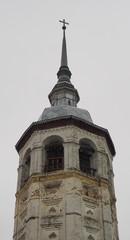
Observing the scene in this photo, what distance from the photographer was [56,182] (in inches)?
910

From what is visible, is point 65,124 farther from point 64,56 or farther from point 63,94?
point 64,56

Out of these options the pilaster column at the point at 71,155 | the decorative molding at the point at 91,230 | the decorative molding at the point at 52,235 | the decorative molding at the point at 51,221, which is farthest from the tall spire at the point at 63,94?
the decorative molding at the point at 52,235

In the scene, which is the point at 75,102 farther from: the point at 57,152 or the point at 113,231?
the point at 113,231

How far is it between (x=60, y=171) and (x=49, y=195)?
4.31 ft

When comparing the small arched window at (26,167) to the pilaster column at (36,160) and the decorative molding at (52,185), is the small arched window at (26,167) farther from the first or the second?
the decorative molding at (52,185)

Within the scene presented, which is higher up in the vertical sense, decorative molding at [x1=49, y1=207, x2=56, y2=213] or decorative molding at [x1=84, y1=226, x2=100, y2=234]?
decorative molding at [x1=49, y1=207, x2=56, y2=213]

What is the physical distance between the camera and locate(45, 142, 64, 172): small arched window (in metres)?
24.1

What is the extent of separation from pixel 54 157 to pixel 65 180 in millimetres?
2089

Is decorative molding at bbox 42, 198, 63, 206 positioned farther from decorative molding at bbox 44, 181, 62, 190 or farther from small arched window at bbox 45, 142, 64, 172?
small arched window at bbox 45, 142, 64, 172

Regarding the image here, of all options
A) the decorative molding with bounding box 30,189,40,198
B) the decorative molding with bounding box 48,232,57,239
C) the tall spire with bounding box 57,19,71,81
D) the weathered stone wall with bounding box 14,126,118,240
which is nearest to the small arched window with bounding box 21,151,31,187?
the weathered stone wall with bounding box 14,126,118,240

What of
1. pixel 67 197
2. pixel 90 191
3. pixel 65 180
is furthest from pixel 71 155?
pixel 67 197

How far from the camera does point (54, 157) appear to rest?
2469 cm

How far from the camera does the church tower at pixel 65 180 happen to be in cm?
2169

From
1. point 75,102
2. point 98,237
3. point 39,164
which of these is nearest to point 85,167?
point 39,164
